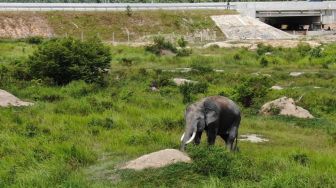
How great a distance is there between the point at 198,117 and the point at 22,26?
5728 cm

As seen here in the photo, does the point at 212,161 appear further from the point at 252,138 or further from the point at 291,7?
the point at 291,7

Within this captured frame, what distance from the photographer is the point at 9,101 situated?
70.4ft

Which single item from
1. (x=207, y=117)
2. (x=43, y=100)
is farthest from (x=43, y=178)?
(x=43, y=100)

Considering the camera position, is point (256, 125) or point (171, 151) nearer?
point (171, 151)

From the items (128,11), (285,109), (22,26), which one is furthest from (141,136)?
(128,11)

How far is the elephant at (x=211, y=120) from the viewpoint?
13430 millimetres

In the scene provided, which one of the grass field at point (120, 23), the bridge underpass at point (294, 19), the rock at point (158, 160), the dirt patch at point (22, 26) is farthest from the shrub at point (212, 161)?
the bridge underpass at point (294, 19)

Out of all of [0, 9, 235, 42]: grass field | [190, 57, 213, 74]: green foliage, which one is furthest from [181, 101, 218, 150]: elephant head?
[0, 9, 235, 42]: grass field

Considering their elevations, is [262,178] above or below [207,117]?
below

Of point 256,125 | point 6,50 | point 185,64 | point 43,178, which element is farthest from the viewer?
point 6,50

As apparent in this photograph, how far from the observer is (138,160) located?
Result: 40.8ft

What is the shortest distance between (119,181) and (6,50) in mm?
35779

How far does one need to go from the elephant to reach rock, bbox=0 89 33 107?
31.8 feet

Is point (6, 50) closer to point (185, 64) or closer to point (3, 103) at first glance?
point (185, 64)
